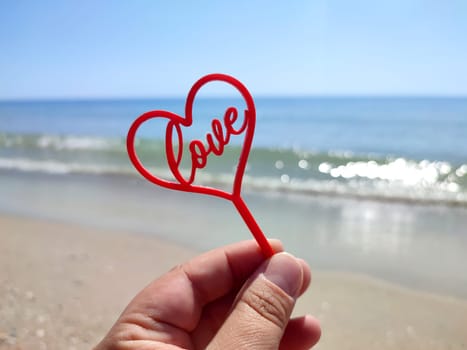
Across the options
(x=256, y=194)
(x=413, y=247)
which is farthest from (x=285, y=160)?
(x=413, y=247)

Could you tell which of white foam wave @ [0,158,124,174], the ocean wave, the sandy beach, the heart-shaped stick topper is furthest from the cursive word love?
white foam wave @ [0,158,124,174]

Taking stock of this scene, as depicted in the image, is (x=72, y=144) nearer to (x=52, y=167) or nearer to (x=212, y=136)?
(x=52, y=167)

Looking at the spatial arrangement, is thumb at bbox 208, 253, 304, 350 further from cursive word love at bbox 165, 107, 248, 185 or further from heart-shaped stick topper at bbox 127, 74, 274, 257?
cursive word love at bbox 165, 107, 248, 185

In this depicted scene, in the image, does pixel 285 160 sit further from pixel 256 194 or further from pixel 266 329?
pixel 266 329

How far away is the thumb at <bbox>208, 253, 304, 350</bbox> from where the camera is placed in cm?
138

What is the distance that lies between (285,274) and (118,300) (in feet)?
6.34

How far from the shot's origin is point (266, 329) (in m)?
1.45

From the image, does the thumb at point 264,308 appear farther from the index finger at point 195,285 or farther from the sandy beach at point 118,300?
the sandy beach at point 118,300

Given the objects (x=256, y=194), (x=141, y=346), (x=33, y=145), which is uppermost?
(x=141, y=346)

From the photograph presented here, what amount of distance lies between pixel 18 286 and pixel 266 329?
102 inches

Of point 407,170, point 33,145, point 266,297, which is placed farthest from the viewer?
point 33,145

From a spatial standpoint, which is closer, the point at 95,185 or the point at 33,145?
the point at 95,185

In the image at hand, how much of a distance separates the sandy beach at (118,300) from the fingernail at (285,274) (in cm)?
130

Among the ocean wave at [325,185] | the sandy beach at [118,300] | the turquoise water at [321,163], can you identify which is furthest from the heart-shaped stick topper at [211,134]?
the ocean wave at [325,185]
